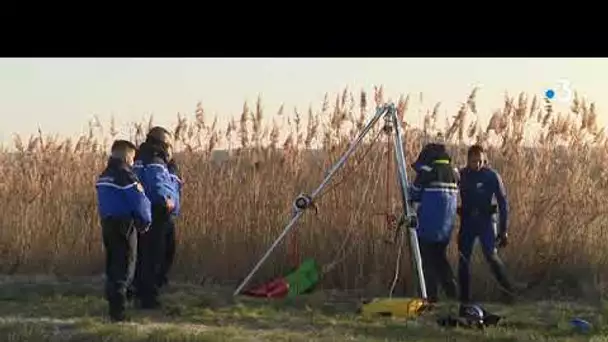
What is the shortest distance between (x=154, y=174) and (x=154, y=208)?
344 mm

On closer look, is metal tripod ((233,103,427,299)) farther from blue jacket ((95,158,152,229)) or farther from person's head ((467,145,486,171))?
blue jacket ((95,158,152,229))

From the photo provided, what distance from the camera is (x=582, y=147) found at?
12.0 m

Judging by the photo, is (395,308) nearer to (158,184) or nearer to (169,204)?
(169,204)

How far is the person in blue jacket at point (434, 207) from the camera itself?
10.0 meters

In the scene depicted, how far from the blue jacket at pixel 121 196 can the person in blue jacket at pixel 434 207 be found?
3.03m

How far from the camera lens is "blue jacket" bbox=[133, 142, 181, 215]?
9.58 meters

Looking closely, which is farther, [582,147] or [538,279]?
[582,147]

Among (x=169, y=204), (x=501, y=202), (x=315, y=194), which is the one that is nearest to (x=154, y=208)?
(x=169, y=204)

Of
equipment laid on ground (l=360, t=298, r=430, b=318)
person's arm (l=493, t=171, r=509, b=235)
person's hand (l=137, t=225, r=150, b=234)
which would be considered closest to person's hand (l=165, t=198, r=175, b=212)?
person's hand (l=137, t=225, r=150, b=234)

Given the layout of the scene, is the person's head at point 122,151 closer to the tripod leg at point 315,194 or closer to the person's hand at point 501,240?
the tripod leg at point 315,194

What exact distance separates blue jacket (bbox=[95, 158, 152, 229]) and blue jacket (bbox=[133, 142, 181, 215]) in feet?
2.80
